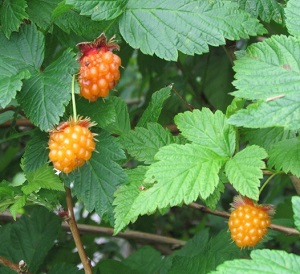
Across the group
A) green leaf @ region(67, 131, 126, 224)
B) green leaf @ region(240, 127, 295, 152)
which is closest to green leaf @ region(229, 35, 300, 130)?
green leaf @ region(240, 127, 295, 152)

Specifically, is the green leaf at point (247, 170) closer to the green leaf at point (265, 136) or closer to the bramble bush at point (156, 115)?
the bramble bush at point (156, 115)

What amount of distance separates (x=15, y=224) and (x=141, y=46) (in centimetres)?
93

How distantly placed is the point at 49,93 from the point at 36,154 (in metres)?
0.18

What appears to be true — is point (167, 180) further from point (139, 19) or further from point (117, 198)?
point (139, 19)

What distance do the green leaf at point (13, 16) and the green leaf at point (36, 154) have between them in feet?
0.83

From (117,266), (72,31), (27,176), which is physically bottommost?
(117,266)

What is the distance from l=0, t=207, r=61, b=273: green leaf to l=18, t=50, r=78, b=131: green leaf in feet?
2.59

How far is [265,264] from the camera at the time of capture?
1117 mm

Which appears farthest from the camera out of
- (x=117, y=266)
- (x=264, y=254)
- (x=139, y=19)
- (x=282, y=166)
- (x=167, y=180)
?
(x=117, y=266)

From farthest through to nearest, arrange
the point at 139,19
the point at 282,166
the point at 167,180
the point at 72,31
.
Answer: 1. the point at 72,31
2. the point at 139,19
3. the point at 282,166
4. the point at 167,180

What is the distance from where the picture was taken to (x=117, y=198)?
1.47 m

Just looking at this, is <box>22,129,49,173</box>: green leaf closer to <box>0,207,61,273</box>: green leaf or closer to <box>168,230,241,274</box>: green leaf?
<box>168,230,241,274</box>: green leaf

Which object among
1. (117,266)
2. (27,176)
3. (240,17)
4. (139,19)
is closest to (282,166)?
(240,17)

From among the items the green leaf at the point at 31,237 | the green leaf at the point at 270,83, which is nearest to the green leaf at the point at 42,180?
the green leaf at the point at 270,83
